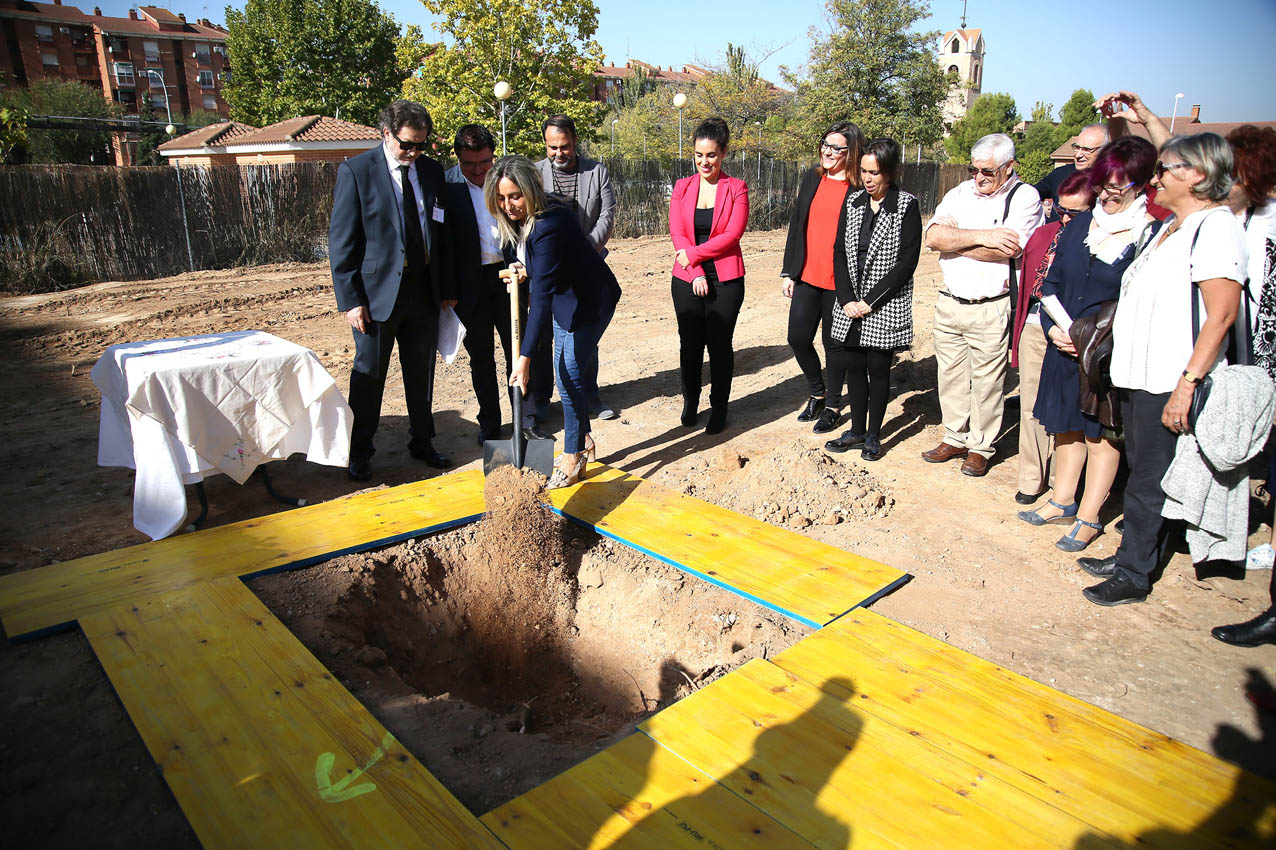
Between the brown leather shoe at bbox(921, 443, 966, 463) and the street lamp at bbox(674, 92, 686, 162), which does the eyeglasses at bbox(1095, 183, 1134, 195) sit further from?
the street lamp at bbox(674, 92, 686, 162)

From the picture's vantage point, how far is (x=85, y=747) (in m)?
2.19

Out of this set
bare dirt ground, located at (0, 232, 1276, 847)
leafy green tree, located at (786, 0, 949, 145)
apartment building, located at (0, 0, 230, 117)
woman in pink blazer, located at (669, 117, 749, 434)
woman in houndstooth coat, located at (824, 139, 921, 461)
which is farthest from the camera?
apartment building, located at (0, 0, 230, 117)

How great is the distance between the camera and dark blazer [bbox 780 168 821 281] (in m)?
4.73

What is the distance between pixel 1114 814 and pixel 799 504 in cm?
212

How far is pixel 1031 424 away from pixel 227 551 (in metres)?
3.88

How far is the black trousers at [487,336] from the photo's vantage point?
4734mm

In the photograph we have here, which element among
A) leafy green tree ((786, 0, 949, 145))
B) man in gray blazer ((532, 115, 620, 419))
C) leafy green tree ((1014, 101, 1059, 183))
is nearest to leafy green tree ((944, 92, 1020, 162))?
leafy green tree ((1014, 101, 1059, 183))

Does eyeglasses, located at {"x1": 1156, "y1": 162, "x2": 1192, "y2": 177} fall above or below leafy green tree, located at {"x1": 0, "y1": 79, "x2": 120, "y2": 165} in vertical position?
below

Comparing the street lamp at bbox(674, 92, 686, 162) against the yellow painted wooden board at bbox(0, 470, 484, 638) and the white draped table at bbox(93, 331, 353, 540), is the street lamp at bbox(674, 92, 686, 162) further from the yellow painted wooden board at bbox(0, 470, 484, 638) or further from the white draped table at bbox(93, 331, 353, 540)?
the yellow painted wooden board at bbox(0, 470, 484, 638)

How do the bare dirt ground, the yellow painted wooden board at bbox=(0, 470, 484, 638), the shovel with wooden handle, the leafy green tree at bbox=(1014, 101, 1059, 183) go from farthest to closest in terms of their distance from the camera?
the leafy green tree at bbox=(1014, 101, 1059, 183)
the shovel with wooden handle
the yellow painted wooden board at bbox=(0, 470, 484, 638)
the bare dirt ground

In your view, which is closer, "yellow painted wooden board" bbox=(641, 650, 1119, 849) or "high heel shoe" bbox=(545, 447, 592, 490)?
"yellow painted wooden board" bbox=(641, 650, 1119, 849)

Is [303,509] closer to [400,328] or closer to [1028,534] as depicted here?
→ [400,328]

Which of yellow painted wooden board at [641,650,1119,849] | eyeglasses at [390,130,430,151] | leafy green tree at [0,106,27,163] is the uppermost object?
leafy green tree at [0,106,27,163]

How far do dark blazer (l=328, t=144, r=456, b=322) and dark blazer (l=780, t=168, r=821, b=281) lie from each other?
2207 millimetres
